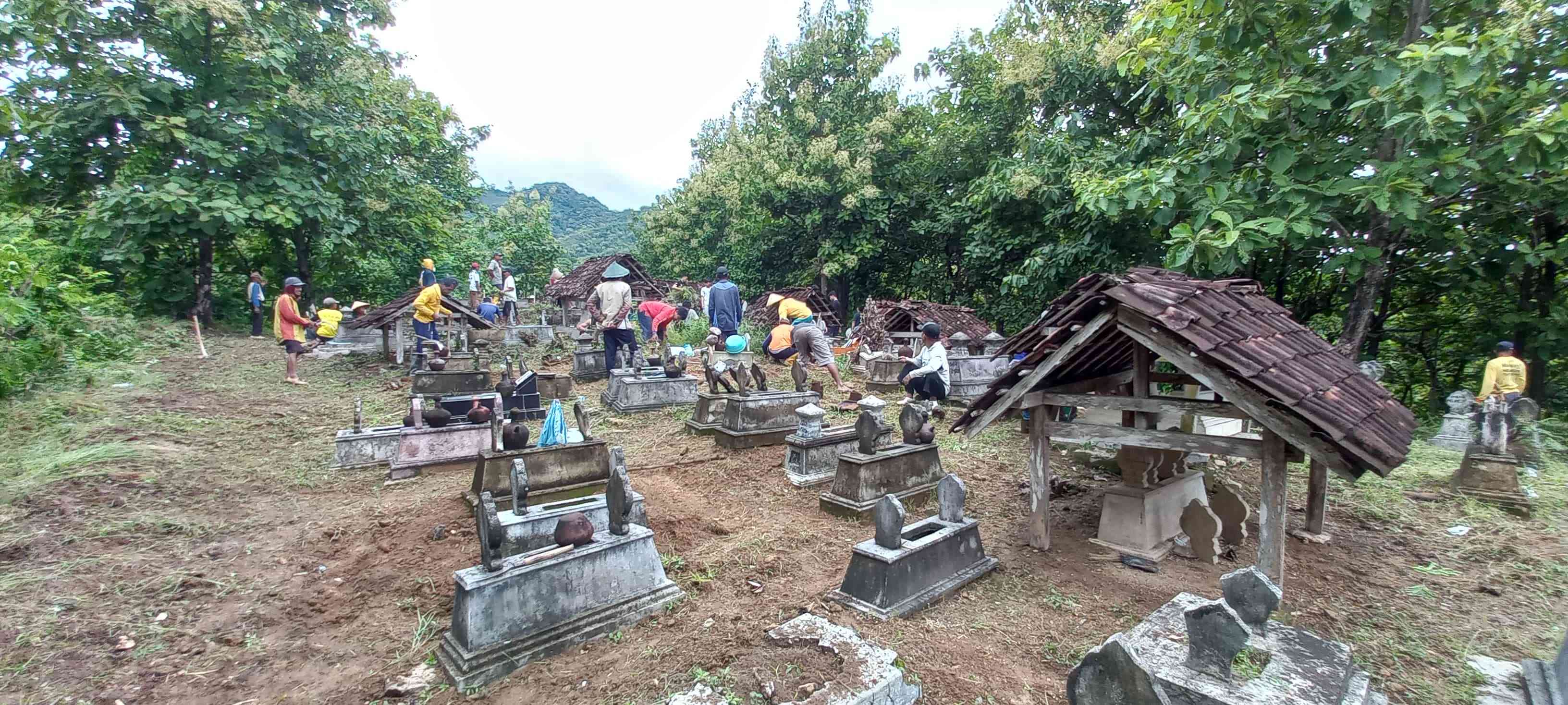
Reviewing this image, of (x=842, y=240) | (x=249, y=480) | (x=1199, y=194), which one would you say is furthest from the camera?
(x=842, y=240)

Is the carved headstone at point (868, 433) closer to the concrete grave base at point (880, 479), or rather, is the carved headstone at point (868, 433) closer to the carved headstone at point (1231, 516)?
the concrete grave base at point (880, 479)

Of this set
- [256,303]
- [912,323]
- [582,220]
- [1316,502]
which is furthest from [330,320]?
[582,220]

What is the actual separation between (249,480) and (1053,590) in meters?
8.06

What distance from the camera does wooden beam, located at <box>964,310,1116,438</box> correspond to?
15.4ft

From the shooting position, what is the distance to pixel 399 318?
13445mm

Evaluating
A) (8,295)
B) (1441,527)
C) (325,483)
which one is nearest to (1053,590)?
(1441,527)

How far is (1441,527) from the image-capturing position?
633cm

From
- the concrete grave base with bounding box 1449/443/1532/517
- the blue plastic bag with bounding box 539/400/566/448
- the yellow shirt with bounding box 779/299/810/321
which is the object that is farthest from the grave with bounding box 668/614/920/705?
the yellow shirt with bounding box 779/299/810/321

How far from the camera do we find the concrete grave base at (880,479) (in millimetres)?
6348

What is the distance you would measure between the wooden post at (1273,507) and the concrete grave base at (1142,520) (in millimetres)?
919

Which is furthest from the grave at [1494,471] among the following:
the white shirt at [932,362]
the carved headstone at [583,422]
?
the carved headstone at [583,422]

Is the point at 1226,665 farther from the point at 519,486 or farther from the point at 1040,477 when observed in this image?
the point at 519,486

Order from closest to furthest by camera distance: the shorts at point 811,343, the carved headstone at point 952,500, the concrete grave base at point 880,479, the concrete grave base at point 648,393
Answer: the carved headstone at point 952,500 → the concrete grave base at point 880,479 → the concrete grave base at point 648,393 → the shorts at point 811,343

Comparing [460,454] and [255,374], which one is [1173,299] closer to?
→ [460,454]
